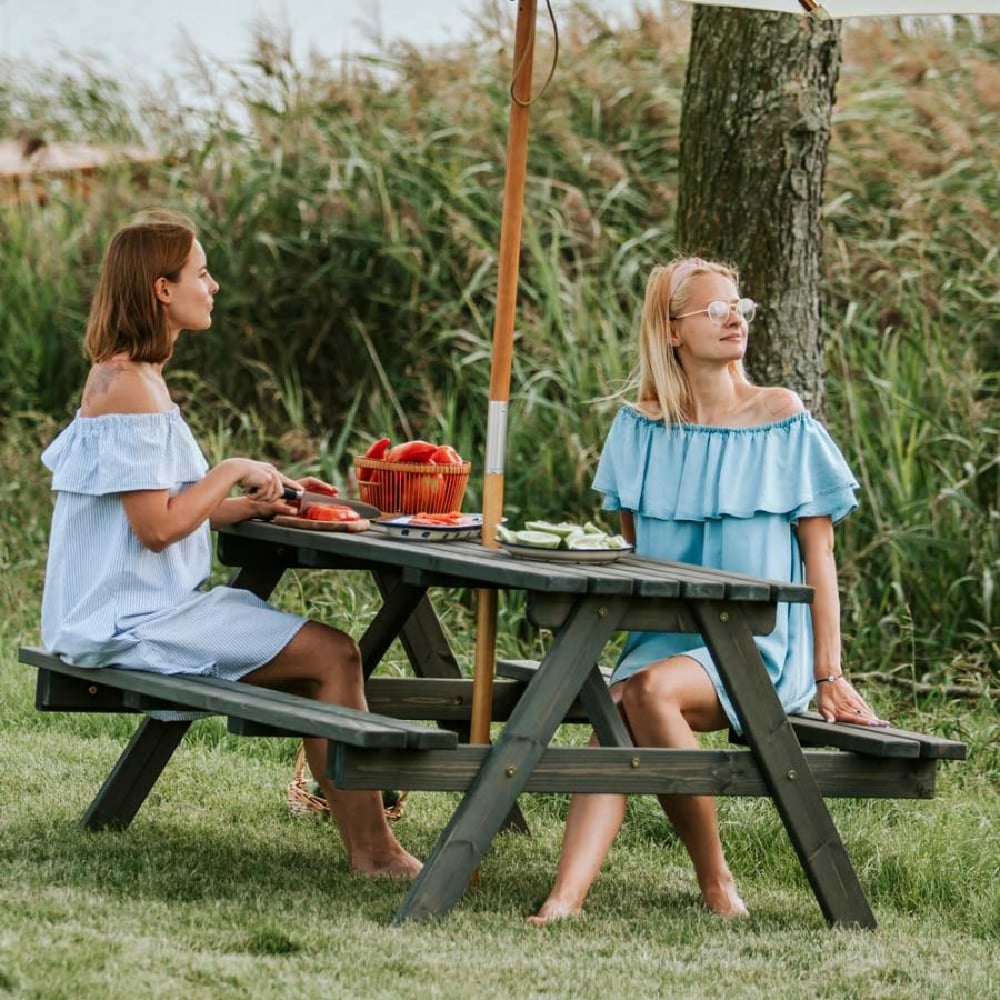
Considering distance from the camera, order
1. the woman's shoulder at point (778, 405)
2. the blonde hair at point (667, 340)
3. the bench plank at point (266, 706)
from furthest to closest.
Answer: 1. the blonde hair at point (667, 340)
2. the woman's shoulder at point (778, 405)
3. the bench plank at point (266, 706)

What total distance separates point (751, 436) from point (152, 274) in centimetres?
145

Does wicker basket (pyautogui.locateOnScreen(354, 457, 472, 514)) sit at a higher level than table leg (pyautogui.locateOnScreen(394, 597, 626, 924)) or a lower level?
higher

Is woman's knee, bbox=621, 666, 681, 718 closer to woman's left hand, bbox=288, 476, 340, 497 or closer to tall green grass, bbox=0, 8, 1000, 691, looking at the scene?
woman's left hand, bbox=288, 476, 340, 497

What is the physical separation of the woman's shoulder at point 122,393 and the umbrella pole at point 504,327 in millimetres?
753

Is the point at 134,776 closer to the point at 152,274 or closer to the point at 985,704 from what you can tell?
the point at 152,274

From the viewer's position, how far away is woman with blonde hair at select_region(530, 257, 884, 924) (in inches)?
161

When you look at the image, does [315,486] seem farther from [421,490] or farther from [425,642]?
[425,642]

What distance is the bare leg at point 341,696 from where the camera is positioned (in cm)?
421

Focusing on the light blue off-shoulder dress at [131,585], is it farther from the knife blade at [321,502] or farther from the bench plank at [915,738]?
the bench plank at [915,738]

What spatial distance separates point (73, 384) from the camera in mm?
8711

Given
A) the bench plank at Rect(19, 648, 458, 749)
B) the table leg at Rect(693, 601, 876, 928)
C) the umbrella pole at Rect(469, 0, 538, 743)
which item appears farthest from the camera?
the umbrella pole at Rect(469, 0, 538, 743)

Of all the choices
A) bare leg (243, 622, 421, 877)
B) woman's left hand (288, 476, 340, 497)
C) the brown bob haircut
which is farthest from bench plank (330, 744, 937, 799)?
the brown bob haircut

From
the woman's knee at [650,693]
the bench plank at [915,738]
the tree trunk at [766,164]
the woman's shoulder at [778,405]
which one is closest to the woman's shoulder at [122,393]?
the woman's knee at [650,693]

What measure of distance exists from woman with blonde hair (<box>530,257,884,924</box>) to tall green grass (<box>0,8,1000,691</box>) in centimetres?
201
